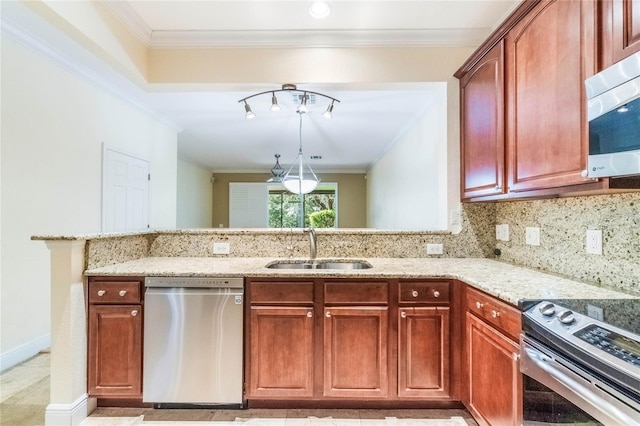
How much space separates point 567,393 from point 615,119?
985 mm

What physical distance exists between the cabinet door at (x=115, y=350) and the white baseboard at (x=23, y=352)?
115 centimetres

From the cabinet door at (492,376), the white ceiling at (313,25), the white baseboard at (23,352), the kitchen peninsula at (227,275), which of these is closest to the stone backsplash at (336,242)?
the kitchen peninsula at (227,275)

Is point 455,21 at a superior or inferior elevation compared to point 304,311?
superior

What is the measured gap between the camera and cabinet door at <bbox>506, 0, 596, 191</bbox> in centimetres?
139

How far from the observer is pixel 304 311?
1.96 m

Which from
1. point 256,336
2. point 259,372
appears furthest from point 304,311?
point 259,372

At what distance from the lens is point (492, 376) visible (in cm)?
162

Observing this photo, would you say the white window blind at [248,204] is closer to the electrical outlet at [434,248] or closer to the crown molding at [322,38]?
the crown molding at [322,38]

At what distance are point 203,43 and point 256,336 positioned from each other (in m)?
2.23

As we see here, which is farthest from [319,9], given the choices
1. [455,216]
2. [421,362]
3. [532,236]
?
[421,362]

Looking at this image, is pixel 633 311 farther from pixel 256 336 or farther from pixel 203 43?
pixel 203 43

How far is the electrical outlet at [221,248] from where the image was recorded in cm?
263

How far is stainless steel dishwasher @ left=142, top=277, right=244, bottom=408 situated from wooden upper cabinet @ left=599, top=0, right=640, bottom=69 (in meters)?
2.05

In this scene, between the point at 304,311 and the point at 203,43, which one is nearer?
the point at 304,311
